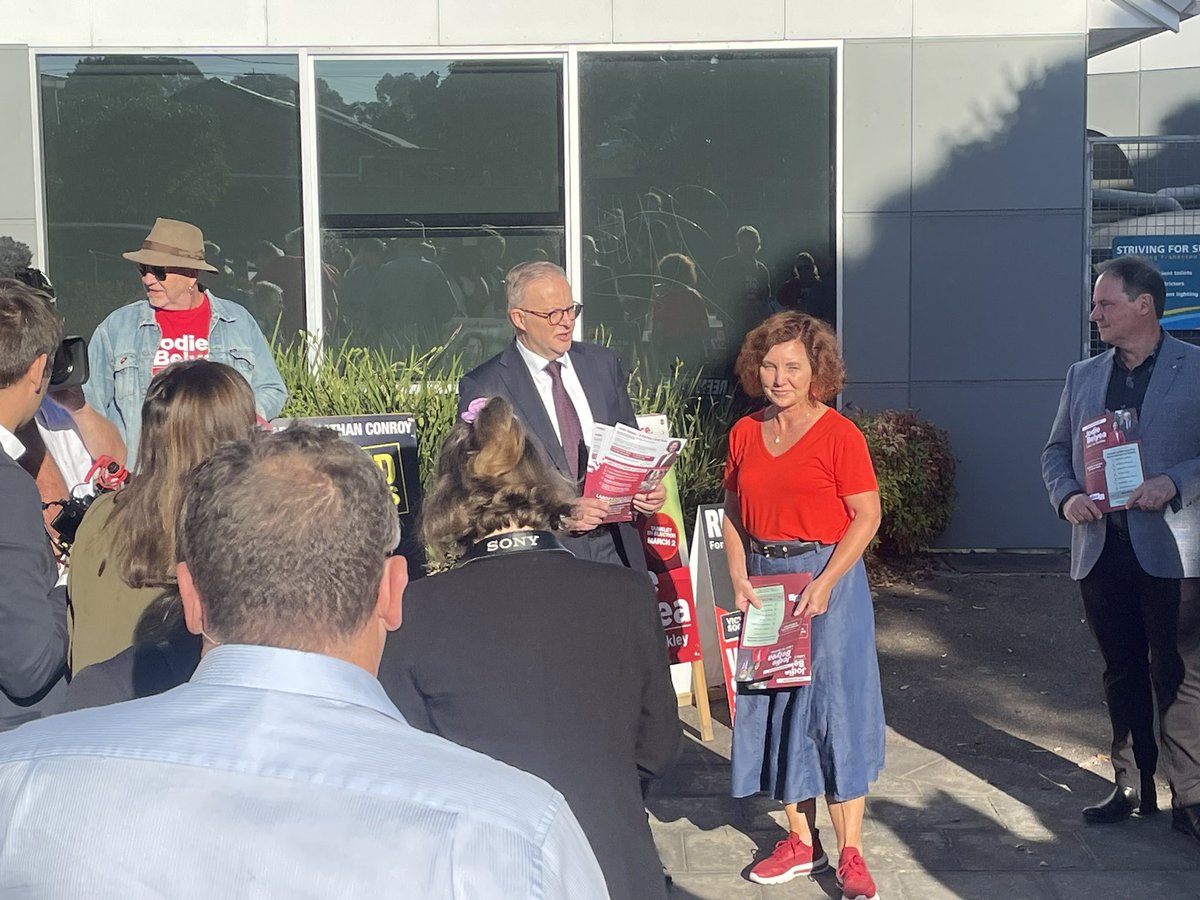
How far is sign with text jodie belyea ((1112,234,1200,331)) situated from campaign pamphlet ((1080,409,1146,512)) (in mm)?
4585

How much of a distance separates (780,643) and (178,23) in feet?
21.3

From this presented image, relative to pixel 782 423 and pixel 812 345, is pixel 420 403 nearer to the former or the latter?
pixel 782 423

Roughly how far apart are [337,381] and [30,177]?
9.51 feet

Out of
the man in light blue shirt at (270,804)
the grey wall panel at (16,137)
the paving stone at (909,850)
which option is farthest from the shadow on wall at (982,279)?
the man in light blue shirt at (270,804)

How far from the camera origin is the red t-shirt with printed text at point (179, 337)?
5453mm

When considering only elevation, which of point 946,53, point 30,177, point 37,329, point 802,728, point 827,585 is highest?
point 946,53

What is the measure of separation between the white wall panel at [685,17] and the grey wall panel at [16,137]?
3.88 metres

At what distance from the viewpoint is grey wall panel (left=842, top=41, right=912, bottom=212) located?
351 inches

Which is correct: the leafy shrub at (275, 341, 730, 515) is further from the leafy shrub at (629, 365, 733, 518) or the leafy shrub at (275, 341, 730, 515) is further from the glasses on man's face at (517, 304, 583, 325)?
the glasses on man's face at (517, 304, 583, 325)

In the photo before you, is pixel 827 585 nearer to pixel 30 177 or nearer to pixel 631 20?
pixel 631 20

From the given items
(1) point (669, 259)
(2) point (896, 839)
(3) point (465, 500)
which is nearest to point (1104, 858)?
(2) point (896, 839)

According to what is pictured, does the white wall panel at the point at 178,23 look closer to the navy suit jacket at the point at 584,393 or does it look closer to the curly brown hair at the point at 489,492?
the navy suit jacket at the point at 584,393

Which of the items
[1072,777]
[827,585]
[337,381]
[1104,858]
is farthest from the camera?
[337,381]

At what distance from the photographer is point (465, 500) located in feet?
9.40
